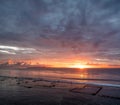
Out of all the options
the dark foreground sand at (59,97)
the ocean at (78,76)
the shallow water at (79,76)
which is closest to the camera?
the dark foreground sand at (59,97)

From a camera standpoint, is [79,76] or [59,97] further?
[79,76]

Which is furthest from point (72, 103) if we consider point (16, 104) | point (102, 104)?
point (16, 104)

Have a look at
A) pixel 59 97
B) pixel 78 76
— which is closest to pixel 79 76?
pixel 78 76

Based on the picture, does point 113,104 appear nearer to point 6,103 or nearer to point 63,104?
point 63,104

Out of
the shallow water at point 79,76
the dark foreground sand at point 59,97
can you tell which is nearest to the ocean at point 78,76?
the shallow water at point 79,76

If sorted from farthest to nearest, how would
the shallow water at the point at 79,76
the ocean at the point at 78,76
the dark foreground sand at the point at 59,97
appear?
the shallow water at the point at 79,76 < the ocean at the point at 78,76 < the dark foreground sand at the point at 59,97

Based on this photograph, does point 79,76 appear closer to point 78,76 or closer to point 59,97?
point 78,76

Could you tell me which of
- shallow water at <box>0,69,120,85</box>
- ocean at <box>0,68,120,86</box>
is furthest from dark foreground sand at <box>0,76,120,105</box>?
shallow water at <box>0,69,120,85</box>

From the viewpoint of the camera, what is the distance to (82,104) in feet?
77.2

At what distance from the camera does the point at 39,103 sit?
2416 cm

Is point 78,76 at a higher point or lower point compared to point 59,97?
lower

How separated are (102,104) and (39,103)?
11.8 metres

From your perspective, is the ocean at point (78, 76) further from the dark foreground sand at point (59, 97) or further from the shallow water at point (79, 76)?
the dark foreground sand at point (59, 97)

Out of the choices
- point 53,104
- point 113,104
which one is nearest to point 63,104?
point 53,104
